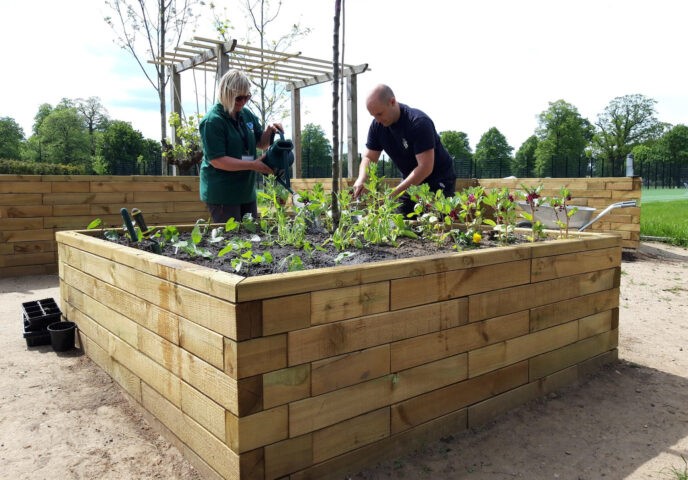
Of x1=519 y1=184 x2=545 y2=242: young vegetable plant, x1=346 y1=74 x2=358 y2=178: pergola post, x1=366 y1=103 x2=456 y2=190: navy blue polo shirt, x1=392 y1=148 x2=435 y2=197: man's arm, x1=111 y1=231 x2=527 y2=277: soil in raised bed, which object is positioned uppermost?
x1=346 y1=74 x2=358 y2=178: pergola post

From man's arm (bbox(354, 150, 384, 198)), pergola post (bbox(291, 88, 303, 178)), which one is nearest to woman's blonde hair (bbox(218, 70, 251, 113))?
man's arm (bbox(354, 150, 384, 198))

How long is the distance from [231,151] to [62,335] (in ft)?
5.10

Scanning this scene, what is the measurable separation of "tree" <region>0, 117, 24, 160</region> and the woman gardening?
5546 centimetres

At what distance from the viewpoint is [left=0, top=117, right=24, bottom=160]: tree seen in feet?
165

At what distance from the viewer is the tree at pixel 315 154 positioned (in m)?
20.7

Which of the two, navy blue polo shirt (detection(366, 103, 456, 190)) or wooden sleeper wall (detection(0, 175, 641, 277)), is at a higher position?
navy blue polo shirt (detection(366, 103, 456, 190))

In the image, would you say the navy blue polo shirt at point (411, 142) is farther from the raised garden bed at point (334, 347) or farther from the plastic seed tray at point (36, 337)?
the plastic seed tray at point (36, 337)

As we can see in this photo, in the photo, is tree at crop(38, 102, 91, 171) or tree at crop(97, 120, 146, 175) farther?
tree at crop(97, 120, 146, 175)

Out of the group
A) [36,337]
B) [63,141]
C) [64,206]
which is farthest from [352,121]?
[63,141]

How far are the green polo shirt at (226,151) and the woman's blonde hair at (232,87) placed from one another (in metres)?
0.09

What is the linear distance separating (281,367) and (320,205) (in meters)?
1.79

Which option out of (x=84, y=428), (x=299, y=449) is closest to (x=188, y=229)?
(x=84, y=428)

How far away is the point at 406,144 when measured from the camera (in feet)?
12.0

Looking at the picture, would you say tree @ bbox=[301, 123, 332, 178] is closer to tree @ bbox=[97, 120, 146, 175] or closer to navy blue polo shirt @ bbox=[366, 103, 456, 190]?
navy blue polo shirt @ bbox=[366, 103, 456, 190]
